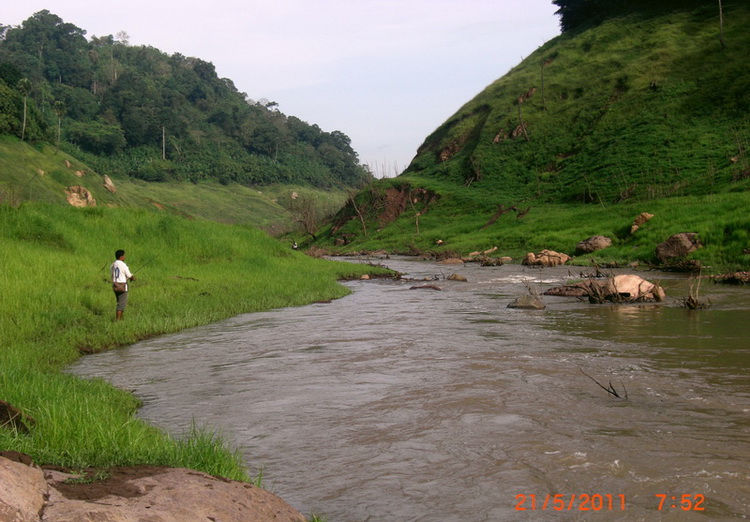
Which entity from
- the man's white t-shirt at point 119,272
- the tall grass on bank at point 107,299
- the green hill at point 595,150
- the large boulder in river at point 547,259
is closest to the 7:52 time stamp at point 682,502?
the tall grass on bank at point 107,299

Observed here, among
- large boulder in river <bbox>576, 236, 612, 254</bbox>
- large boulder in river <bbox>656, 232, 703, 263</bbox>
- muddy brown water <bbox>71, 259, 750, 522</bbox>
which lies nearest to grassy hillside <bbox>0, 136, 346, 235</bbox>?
muddy brown water <bbox>71, 259, 750, 522</bbox>

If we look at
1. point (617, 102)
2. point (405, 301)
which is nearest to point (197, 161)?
point (617, 102)

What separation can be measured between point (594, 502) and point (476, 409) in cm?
247

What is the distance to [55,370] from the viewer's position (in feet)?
29.8

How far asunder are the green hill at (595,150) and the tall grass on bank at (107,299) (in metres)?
16.8

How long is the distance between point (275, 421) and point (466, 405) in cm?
216

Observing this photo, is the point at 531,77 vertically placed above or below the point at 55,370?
above

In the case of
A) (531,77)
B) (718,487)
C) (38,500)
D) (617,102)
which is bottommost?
(718,487)

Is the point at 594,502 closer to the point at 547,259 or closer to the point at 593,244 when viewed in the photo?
the point at 547,259

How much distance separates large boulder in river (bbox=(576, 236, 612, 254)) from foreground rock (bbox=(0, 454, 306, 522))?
30.2m

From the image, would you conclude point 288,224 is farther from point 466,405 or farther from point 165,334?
point 466,405

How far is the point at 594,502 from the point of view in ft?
15.4

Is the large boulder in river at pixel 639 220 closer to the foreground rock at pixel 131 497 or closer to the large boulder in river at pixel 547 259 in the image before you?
the large boulder in river at pixel 547 259

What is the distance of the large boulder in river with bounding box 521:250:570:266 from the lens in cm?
3139
